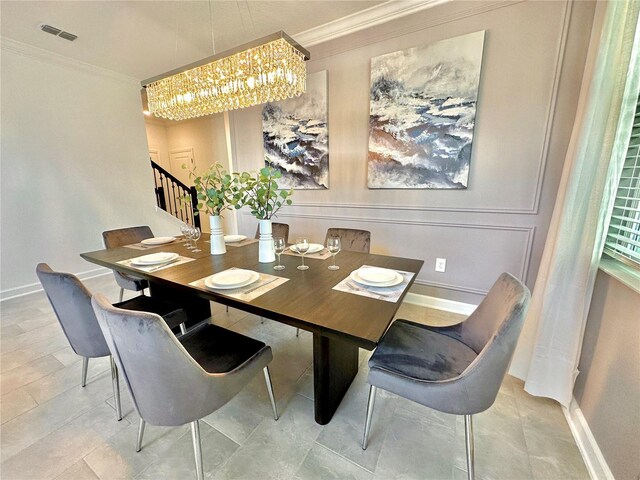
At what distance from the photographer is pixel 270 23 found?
2.45 m

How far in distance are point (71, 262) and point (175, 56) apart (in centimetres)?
286

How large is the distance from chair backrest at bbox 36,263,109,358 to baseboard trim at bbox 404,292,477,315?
230 centimetres

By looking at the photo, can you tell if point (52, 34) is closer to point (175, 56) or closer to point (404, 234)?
point (175, 56)

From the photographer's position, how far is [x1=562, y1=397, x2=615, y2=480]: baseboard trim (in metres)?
1.06

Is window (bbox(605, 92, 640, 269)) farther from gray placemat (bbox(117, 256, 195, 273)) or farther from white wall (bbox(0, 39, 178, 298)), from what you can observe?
white wall (bbox(0, 39, 178, 298))

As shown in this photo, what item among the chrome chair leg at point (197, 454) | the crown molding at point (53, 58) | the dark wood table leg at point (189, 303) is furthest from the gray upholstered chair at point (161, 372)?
the crown molding at point (53, 58)

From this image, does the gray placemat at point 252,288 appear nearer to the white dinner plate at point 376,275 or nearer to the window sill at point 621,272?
the white dinner plate at point 376,275

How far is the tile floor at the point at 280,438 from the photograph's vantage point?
3.68 ft

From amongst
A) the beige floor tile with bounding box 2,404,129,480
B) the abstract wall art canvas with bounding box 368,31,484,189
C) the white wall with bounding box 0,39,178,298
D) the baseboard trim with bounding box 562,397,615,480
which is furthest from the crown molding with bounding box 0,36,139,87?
the baseboard trim with bounding box 562,397,615,480

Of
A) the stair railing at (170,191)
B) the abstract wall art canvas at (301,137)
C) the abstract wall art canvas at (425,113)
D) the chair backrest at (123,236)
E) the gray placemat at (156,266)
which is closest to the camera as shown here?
the gray placemat at (156,266)

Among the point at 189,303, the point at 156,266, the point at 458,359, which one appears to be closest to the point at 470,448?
the point at 458,359

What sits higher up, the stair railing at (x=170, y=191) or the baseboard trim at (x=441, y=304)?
the stair railing at (x=170, y=191)

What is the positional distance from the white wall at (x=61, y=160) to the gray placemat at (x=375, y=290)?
3767mm

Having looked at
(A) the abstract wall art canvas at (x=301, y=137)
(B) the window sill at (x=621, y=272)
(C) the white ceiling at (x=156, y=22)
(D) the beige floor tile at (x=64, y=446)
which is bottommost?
(D) the beige floor tile at (x=64, y=446)
